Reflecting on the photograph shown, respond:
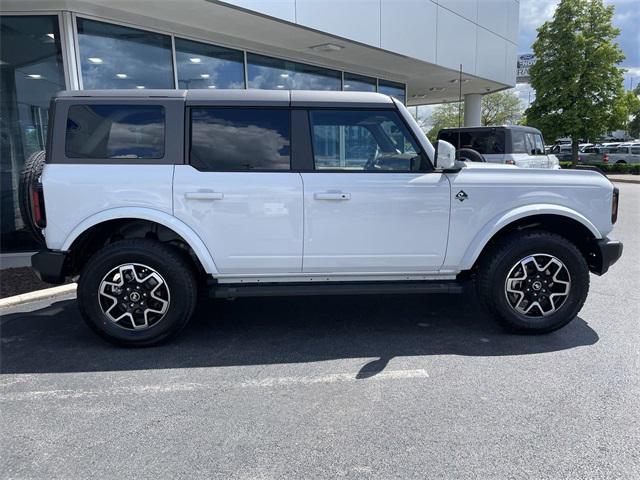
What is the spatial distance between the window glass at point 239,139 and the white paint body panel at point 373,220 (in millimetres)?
358

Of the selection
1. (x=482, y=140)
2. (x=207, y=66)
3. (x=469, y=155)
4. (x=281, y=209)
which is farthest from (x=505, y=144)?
(x=281, y=209)

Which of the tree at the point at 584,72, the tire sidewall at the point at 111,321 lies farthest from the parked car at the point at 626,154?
the tire sidewall at the point at 111,321

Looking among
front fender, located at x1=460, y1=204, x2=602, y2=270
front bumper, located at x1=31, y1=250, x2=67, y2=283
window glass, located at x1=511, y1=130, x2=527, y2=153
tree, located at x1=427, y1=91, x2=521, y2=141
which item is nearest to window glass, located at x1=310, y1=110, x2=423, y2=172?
front fender, located at x1=460, y1=204, x2=602, y2=270

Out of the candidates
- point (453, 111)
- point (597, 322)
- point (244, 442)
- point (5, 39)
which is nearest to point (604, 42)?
point (453, 111)

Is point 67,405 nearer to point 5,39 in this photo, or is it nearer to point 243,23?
point 5,39

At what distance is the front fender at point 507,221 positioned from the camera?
3883 mm

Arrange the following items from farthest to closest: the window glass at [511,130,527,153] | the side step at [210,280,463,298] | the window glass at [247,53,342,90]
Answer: the window glass at [511,130,527,153] < the window glass at [247,53,342,90] < the side step at [210,280,463,298]

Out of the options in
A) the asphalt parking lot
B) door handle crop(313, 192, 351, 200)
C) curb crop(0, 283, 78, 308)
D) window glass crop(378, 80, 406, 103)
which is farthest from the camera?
window glass crop(378, 80, 406, 103)

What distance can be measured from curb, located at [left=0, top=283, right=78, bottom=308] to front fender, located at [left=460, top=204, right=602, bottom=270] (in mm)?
4435

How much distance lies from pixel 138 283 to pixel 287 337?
1.33 m

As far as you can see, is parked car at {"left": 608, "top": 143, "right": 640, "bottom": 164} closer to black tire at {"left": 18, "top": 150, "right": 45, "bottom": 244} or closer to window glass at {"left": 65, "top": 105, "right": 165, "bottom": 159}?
window glass at {"left": 65, "top": 105, "right": 165, "bottom": 159}

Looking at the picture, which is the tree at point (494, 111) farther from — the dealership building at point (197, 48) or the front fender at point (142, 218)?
the front fender at point (142, 218)

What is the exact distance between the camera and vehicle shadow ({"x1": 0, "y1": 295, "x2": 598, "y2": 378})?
11.9 ft

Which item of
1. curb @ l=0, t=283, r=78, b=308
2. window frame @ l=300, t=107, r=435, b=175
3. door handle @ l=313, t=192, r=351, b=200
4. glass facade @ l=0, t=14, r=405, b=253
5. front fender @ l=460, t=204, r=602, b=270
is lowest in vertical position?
curb @ l=0, t=283, r=78, b=308
